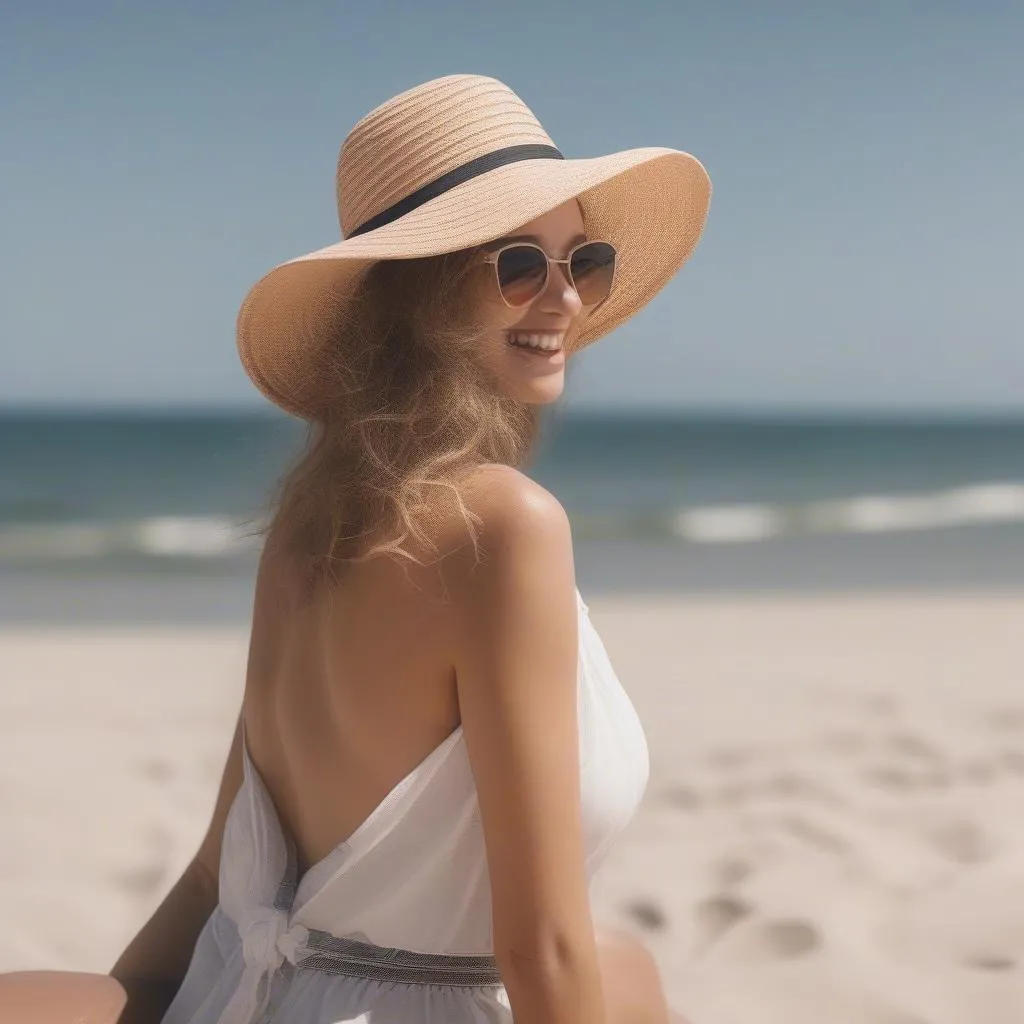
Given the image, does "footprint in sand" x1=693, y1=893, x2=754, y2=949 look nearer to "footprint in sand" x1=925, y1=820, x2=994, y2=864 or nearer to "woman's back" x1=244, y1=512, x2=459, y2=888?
"footprint in sand" x1=925, y1=820, x2=994, y2=864

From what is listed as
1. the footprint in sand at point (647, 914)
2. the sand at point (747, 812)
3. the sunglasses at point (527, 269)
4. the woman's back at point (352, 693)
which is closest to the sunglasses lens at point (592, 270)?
the sunglasses at point (527, 269)

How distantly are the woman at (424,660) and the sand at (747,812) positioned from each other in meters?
1.37

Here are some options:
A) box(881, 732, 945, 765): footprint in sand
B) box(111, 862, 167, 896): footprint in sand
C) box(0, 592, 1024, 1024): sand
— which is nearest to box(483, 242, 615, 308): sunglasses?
box(0, 592, 1024, 1024): sand

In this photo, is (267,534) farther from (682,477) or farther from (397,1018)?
(682,477)

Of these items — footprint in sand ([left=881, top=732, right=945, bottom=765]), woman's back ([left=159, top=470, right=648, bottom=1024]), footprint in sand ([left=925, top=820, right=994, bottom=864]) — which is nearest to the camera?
woman's back ([left=159, top=470, right=648, bottom=1024])

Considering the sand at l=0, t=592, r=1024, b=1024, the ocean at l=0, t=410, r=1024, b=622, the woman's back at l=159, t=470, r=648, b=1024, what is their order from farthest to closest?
the ocean at l=0, t=410, r=1024, b=622
the sand at l=0, t=592, r=1024, b=1024
the woman's back at l=159, t=470, r=648, b=1024

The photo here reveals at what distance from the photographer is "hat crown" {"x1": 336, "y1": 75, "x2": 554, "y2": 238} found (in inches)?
78.0

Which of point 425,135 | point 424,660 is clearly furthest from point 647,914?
point 425,135

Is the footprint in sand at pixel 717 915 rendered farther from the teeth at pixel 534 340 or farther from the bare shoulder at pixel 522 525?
the bare shoulder at pixel 522 525

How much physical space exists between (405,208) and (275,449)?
548 millimetres

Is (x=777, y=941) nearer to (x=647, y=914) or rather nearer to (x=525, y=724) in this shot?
(x=647, y=914)

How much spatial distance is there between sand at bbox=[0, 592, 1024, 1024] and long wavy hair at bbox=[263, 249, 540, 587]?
179 cm

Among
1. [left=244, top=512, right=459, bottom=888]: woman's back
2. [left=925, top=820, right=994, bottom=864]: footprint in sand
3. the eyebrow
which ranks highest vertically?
the eyebrow

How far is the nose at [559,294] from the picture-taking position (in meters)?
1.94
